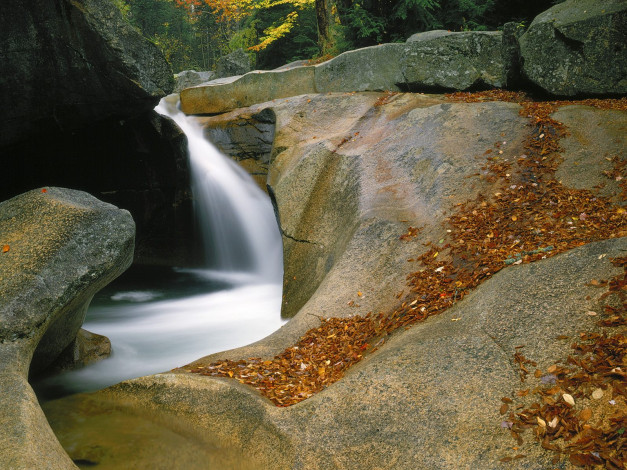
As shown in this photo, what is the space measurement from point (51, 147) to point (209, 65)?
113 feet

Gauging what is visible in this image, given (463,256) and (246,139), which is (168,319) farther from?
(463,256)

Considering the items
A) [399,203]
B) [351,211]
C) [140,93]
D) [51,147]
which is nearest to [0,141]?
[51,147]

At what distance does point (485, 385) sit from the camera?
12.1ft

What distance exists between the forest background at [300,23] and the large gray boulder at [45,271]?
10.0 m

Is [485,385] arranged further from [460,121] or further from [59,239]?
[460,121]

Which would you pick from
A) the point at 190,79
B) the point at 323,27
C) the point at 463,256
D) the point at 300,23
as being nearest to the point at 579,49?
the point at 463,256

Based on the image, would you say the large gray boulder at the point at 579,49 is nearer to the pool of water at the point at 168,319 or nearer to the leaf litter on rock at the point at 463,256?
the leaf litter on rock at the point at 463,256

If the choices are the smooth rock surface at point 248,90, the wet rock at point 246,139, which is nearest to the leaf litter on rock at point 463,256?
the wet rock at point 246,139

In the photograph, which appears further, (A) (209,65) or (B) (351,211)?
(A) (209,65)

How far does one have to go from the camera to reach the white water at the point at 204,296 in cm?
697

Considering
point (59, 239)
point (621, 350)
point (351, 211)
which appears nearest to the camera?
point (621, 350)

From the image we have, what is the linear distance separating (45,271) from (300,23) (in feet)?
68.3

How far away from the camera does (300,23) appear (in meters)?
22.9

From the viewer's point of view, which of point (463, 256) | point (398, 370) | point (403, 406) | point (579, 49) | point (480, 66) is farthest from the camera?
point (480, 66)
